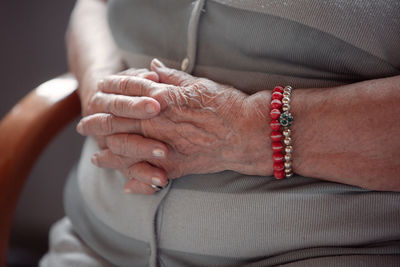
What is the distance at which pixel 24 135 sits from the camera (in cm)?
90

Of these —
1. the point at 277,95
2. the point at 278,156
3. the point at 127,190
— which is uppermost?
the point at 277,95

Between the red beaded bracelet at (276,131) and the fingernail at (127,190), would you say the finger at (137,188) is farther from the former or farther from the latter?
the red beaded bracelet at (276,131)

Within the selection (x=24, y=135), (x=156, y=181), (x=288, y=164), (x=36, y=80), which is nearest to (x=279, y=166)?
(x=288, y=164)

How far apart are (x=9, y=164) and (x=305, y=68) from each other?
27.3 inches

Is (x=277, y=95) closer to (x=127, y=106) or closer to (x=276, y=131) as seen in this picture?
(x=276, y=131)

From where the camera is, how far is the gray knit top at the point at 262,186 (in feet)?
2.03

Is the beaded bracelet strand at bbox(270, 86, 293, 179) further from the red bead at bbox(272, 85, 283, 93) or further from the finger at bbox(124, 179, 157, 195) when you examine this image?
the finger at bbox(124, 179, 157, 195)

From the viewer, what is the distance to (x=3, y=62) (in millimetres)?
1463

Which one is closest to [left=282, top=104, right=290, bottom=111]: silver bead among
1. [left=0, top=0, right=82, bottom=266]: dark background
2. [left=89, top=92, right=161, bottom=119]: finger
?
[left=89, top=92, right=161, bottom=119]: finger

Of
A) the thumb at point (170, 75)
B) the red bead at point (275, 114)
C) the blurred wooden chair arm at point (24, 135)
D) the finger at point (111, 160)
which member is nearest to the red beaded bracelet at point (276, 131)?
the red bead at point (275, 114)

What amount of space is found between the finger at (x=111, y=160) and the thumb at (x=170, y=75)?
0.17 metres

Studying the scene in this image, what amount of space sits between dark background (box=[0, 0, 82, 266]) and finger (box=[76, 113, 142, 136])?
80cm

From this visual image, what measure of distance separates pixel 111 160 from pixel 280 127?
356 mm

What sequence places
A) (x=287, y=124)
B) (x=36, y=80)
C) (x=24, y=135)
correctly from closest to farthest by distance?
(x=287, y=124)
(x=24, y=135)
(x=36, y=80)
